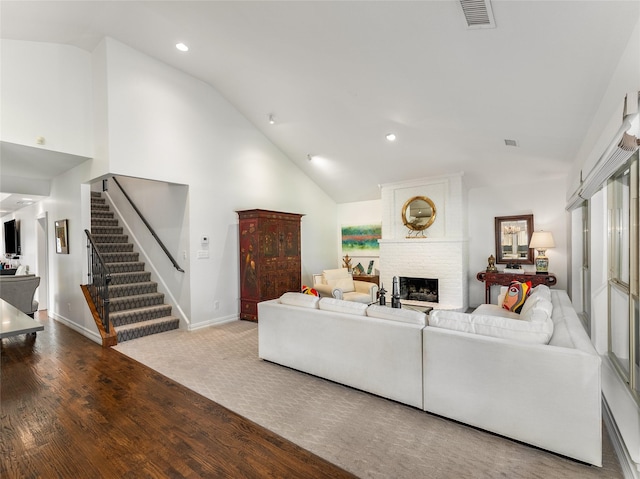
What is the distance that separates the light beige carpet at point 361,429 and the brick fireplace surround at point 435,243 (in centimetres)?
366

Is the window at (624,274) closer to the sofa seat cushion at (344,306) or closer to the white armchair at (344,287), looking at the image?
the sofa seat cushion at (344,306)

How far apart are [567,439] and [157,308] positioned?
5372 mm

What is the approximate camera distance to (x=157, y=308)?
5.29 meters

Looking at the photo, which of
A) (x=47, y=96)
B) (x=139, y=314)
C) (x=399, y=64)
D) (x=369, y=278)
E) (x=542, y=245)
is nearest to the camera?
(x=399, y=64)

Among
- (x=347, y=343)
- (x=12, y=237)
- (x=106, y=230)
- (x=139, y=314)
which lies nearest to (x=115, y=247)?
(x=106, y=230)

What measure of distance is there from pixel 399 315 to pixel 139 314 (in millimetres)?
4269

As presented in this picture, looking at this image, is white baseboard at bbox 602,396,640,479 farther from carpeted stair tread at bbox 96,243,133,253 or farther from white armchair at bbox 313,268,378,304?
carpeted stair tread at bbox 96,243,133,253

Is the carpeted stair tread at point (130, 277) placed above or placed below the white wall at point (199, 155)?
below

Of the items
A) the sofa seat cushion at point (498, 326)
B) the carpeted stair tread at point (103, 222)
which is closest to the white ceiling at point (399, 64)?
the sofa seat cushion at point (498, 326)

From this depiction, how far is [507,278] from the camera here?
18.7 feet

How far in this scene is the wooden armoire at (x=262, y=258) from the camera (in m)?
5.57

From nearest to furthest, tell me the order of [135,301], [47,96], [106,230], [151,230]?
[47,96]
[135,301]
[151,230]
[106,230]

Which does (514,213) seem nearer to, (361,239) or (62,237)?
(361,239)

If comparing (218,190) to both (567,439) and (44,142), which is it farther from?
(567,439)
